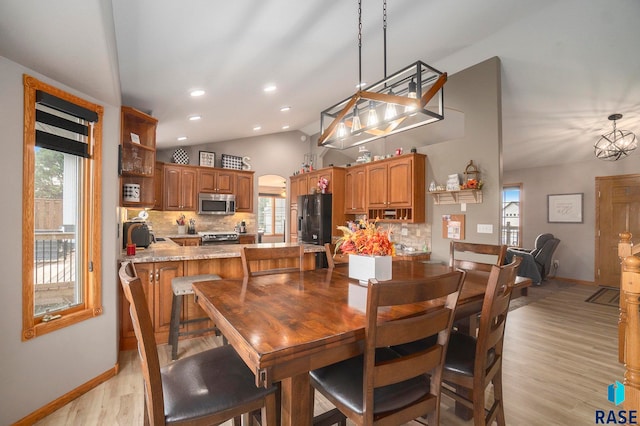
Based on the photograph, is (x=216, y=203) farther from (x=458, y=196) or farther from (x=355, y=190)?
(x=458, y=196)

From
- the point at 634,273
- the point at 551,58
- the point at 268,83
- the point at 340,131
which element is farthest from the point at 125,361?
the point at 551,58

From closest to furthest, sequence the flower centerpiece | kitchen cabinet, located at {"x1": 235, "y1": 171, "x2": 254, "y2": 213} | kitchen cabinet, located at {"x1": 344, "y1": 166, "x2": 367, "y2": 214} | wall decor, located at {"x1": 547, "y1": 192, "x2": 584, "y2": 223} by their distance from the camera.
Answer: the flower centerpiece < kitchen cabinet, located at {"x1": 344, "y1": 166, "x2": 367, "y2": 214} < wall decor, located at {"x1": 547, "y1": 192, "x2": 584, "y2": 223} < kitchen cabinet, located at {"x1": 235, "y1": 171, "x2": 254, "y2": 213}

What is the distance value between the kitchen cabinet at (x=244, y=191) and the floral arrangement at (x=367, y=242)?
5236 mm

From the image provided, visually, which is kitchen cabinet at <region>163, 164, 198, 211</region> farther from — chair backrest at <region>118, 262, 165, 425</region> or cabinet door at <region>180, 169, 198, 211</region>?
chair backrest at <region>118, 262, 165, 425</region>

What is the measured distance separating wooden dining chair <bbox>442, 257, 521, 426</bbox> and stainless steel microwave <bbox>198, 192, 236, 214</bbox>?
5.45m

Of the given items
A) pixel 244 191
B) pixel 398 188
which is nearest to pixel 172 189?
pixel 244 191

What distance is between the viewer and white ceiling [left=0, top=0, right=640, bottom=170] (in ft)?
5.50

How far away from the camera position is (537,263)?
19.6 feet

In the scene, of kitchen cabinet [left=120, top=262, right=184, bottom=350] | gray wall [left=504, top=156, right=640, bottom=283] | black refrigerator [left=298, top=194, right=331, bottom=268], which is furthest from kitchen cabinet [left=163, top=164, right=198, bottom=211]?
gray wall [left=504, top=156, right=640, bottom=283]

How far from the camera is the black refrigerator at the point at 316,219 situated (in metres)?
5.87

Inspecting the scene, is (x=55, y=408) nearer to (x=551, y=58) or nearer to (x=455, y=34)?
(x=455, y=34)

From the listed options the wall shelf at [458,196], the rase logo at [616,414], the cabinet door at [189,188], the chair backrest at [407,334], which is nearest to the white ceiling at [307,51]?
→ the cabinet door at [189,188]

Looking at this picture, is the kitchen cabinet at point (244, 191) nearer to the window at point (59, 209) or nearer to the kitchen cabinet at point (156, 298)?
the kitchen cabinet at point (156, 298)

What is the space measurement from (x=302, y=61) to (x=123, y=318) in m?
3.14
